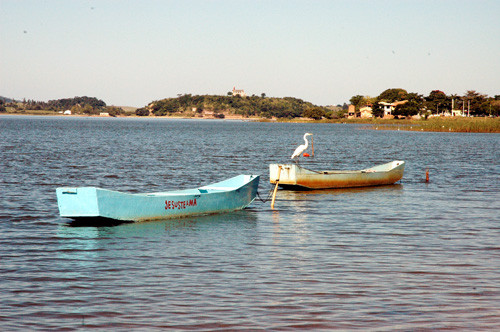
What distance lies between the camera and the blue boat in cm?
1986

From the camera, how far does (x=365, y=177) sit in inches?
1393

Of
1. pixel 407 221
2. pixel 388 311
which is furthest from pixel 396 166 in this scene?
pixel 388 311

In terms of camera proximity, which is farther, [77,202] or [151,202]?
[151,202]

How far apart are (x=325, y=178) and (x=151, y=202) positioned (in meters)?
14.1

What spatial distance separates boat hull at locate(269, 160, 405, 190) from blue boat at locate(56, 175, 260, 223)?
638 cm

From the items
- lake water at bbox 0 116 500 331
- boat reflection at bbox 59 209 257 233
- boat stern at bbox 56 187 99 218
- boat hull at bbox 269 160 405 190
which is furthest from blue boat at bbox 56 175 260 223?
boat hull at bbox 269 160 405 190

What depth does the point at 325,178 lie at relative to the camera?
33406mm

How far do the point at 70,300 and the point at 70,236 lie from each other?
7.52m

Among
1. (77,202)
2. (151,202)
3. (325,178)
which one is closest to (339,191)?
(325,178)

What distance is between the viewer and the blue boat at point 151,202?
19859mm

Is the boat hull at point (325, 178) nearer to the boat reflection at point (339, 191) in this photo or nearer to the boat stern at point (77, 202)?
the boat reflection at point (339, 191)

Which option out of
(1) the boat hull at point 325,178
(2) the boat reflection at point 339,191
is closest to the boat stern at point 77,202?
(2) the boat reflection at point 339,191

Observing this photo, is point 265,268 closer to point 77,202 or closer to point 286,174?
point 77,202

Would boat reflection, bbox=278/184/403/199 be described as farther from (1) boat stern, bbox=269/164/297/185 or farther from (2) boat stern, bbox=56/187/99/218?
(2) boat stern, bbox=56/187/99/218
